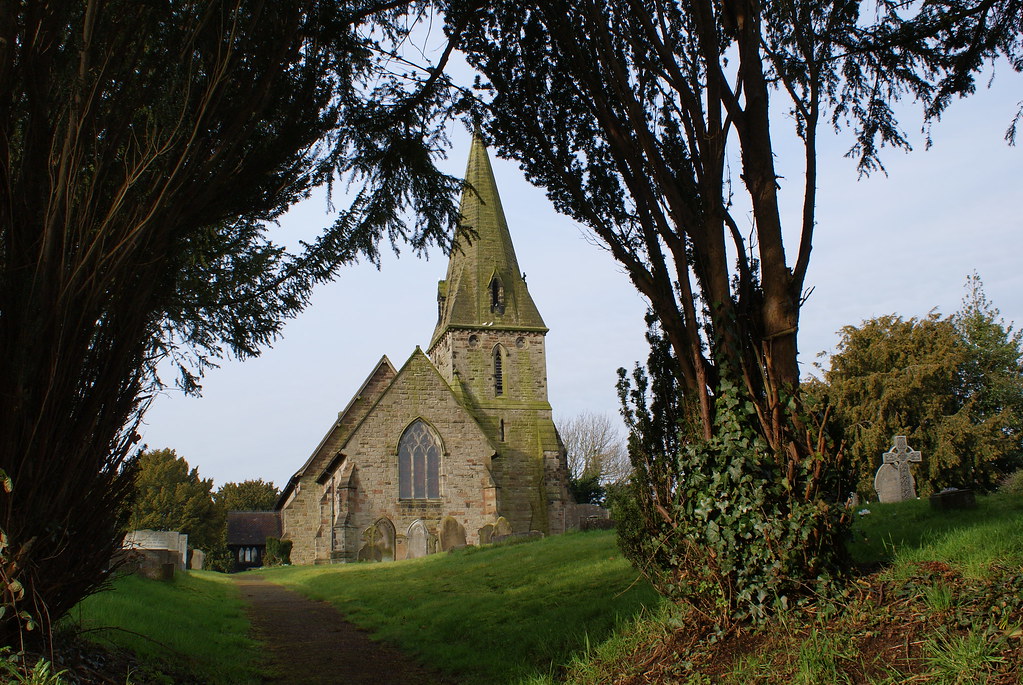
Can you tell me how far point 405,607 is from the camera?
11.3m

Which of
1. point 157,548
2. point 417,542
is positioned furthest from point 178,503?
point 157,548

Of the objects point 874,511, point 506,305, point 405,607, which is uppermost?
point 506,305

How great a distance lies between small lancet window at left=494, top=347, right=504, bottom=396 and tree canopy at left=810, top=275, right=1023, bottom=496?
14.8 metres

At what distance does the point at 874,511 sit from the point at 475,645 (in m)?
5.94

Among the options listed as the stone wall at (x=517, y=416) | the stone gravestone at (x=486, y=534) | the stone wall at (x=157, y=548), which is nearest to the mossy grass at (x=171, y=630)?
the stone wall at (x=157, y=548)

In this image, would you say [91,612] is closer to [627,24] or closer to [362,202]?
[362,202]

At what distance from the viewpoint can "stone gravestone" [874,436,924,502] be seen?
14.5 m

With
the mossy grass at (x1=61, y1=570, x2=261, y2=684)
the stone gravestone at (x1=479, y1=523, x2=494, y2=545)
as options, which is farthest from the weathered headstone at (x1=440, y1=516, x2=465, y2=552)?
the mossy grass at (x1=61, y1=570, x2=261, y2=684)

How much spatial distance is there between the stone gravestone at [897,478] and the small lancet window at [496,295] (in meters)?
25.4

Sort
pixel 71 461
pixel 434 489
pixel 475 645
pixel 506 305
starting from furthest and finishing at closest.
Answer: pixel 506 305
pixel 434 489
pixel 475 645
pixel 71 461

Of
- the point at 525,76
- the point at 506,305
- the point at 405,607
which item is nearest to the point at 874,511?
the point at 405,607

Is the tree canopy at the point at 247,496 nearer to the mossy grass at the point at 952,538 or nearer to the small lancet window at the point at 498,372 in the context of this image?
the small lancet window at the point at 498,372

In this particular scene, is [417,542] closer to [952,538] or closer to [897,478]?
[897,478]

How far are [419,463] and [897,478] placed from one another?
2086cm
